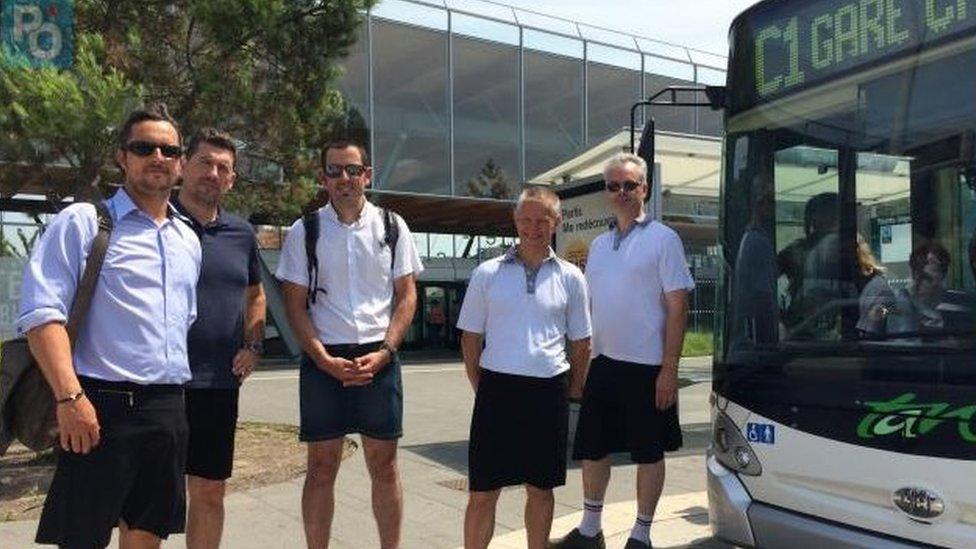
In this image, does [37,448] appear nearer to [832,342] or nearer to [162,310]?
[162,310]

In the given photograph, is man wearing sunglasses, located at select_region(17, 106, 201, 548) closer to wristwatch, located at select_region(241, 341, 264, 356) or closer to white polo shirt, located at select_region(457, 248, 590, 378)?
wristwatch, located at select_region(241, 341, 264, 356)

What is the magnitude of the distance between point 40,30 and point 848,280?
250 inches

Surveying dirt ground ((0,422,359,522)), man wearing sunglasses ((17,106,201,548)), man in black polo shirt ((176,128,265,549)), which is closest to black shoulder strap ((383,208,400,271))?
man in black polo shirt ((176,128,265,549))

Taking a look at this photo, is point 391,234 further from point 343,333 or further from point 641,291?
point 641,291

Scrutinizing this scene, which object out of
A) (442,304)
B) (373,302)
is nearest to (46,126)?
(373,302)

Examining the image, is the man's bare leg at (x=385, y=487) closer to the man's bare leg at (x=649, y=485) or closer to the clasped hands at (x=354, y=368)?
the clasped hands at (x=354, y=368)

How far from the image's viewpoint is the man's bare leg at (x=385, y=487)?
13.8ft

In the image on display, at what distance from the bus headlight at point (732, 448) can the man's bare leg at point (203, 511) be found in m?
2.16

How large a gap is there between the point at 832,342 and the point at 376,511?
218 cm

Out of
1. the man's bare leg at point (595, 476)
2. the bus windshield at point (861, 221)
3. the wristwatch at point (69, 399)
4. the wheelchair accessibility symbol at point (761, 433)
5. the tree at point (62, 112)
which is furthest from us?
the tree at point (62, 112)

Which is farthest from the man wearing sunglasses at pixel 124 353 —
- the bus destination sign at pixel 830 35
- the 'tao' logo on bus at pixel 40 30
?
the 'tao' logo on bus at pixel 40 30

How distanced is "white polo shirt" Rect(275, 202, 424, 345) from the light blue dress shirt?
2.61 feet

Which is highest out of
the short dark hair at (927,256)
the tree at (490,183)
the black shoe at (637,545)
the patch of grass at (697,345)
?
the tree at (490,183)

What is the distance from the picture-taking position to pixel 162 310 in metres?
3.28
